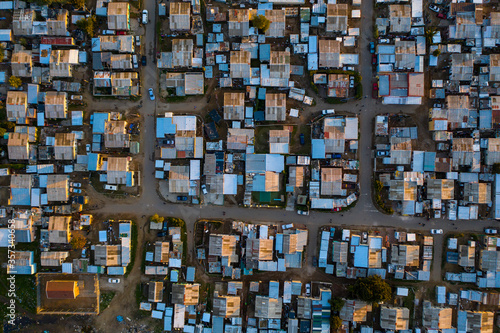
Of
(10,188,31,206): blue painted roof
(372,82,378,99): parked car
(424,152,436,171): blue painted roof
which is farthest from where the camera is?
(372,82,378,99): parked car

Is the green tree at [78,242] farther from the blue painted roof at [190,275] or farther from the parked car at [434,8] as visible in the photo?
the parked car at [434,8]

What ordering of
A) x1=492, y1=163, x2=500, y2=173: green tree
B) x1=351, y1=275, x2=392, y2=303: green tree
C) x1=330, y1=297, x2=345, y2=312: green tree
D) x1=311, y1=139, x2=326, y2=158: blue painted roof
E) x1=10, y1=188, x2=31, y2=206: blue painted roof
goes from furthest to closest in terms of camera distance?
x1=10, y1=188, x2=31, y2=206: blue painted roof, x1=311, y1=139, x2=326, y2=158: blue painted roof, x1=492, y1=163, x2=500, y2=173: green tree, x1=330, y1=297, x2=345, y2=312: green tree, x1=351, y1=275, x2=392, y2=303: green tree

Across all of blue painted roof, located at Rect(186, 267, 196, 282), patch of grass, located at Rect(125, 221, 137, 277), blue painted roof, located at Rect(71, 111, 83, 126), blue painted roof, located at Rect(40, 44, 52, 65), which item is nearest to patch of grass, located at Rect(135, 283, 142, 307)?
patch of grass, located at Rect(125, 221, 137, 277)

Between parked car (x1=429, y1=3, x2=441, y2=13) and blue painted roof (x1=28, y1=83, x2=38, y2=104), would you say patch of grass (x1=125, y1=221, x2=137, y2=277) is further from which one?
parked car (x1=429, y1=3, x2=441, y2=13)

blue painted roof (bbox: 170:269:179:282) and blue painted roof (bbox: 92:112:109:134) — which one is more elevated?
blue painted roof (bbox: 92:112:109:134)

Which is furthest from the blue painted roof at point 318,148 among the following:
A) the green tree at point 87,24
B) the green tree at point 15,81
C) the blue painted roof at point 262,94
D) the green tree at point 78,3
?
the green tree at point 15,81

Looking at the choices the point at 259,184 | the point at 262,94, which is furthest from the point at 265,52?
the point at 259,184
